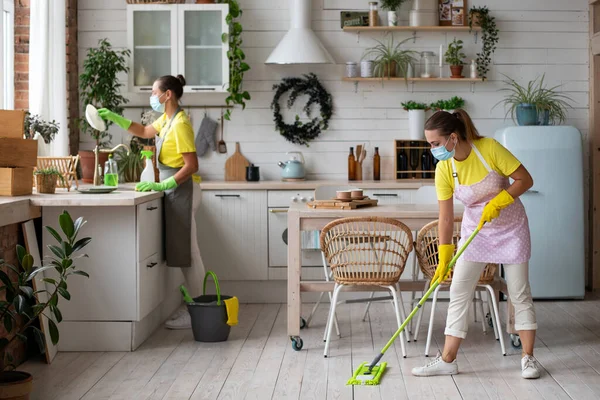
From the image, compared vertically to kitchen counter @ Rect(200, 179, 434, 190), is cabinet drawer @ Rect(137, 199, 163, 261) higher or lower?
lower

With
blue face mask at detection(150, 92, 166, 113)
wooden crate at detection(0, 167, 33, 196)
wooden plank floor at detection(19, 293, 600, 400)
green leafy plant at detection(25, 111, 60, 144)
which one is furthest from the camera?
blue face mask at detection(150, 92, 166, 113)

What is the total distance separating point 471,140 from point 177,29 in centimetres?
303

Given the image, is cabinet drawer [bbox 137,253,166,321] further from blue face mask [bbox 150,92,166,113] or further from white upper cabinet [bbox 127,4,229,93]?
white upper cabinet [bbox 127,4,229,93]

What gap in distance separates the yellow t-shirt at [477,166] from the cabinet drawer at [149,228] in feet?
5.43

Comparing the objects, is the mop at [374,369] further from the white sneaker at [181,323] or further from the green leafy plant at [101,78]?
the green leafy plant at [101,78]

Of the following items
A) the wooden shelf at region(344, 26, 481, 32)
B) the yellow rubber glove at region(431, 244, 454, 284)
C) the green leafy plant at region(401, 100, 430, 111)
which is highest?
the wooden shelf at region(344, 26, 481, 32)

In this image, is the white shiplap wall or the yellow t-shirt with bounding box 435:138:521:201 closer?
the yellow t-shirt with bounding box 435:138:521:201

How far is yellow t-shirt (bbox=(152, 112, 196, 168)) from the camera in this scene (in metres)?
4.99

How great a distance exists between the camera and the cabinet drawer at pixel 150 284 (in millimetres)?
4602

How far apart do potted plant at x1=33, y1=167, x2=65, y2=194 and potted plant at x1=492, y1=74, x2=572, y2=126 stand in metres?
3.51

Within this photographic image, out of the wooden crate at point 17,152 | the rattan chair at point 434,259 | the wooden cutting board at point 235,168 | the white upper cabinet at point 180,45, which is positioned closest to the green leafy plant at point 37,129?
the wooden crate at point 17,152

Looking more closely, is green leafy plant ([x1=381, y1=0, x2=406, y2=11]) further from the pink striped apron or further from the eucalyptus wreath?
the pink striped apron

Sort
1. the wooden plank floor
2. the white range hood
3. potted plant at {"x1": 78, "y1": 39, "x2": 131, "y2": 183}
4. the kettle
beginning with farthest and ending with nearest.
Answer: the kettle, the white range hood, potted plant at {"x1": 78, "y1": 39, "x2": 131, "y2": 183}, the wooden plank floor

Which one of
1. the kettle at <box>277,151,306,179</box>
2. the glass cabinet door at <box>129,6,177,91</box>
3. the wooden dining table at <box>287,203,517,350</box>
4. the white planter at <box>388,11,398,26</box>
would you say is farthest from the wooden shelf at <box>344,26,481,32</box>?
the wooden dining table at <box>287,203,517,350</box>
